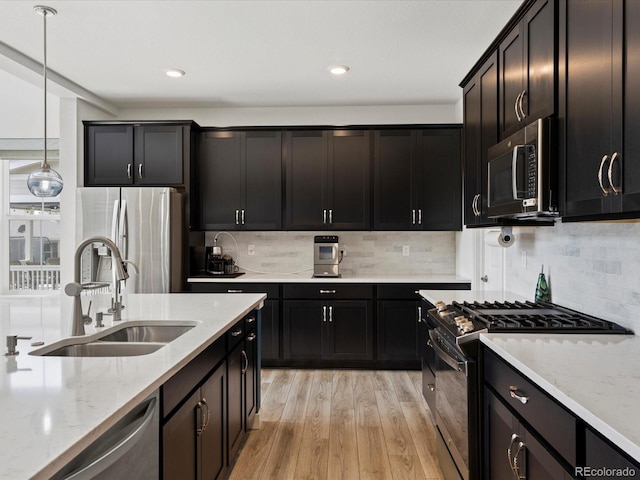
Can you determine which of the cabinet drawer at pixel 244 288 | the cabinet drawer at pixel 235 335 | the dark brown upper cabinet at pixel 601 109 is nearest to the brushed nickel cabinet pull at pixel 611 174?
the dark brown upper cabinet at pixel 601 109

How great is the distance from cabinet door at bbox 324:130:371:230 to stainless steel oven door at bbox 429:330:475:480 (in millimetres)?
2108

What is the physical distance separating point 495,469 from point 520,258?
1.59 metres

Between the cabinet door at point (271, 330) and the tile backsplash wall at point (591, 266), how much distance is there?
2.24 meters

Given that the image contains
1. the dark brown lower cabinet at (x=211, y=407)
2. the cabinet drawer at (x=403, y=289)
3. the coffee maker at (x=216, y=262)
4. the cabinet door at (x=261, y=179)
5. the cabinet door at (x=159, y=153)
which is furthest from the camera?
the coffee maker at (x=216, y=262)

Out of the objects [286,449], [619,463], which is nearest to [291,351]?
[286,449]

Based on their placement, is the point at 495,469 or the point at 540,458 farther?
the point at 495,469

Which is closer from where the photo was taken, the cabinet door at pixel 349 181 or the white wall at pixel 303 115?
the cabinet door at pixel 349 181

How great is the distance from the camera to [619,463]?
0.93m

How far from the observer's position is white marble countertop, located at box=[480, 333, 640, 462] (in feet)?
3.20

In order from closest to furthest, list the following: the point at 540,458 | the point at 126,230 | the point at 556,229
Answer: the point at 540,458, the point at 556,229, the point at 126,230

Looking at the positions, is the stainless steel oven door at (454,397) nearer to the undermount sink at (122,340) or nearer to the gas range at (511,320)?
the gas range at (511,320)

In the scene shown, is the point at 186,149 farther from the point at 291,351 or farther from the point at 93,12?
the point at 291,351

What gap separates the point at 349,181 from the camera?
4445mm

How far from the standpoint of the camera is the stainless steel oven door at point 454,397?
1.89 m
